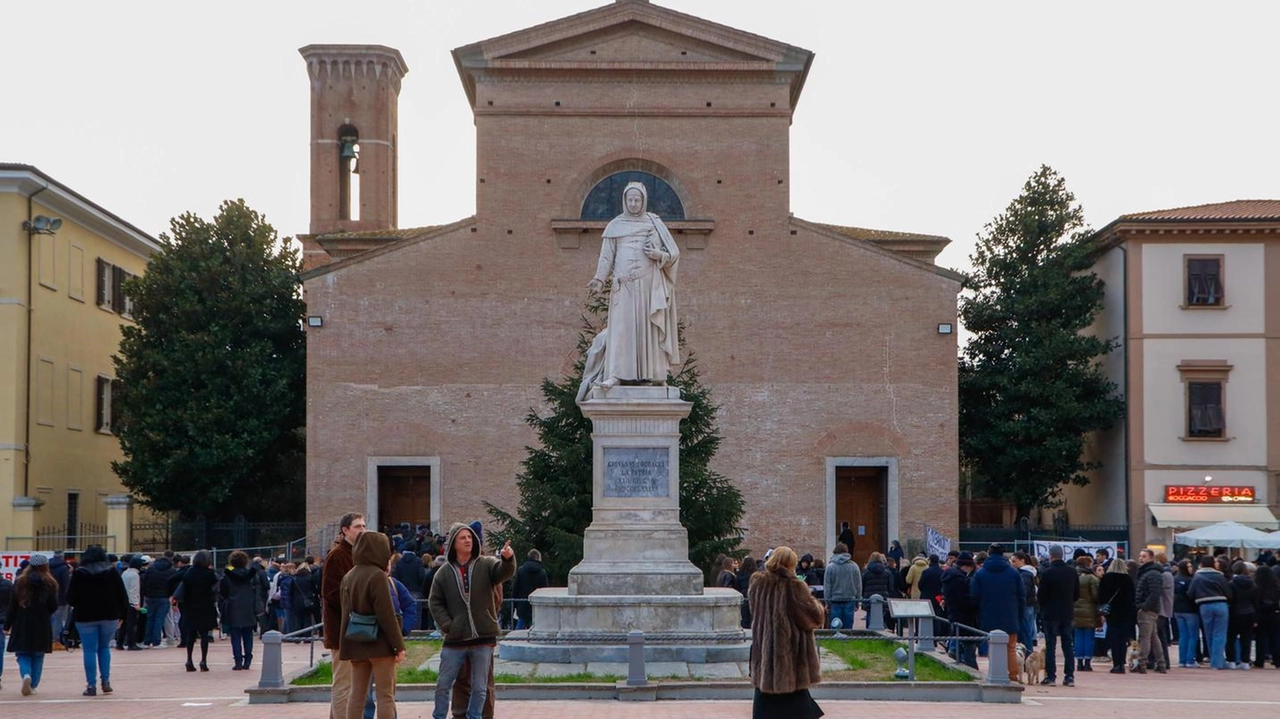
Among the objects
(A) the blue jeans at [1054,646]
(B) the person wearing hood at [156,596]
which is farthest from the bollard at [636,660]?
(B) the person wearing hood at [156,596]

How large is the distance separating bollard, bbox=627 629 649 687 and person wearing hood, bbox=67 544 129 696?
5308 millimetres

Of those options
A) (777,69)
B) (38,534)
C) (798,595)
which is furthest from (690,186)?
(798,595)

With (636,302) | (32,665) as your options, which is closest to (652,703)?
(636,302)

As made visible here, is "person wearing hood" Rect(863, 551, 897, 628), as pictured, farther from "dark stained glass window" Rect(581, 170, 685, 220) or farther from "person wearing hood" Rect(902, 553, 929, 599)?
"dark stained glass window" Rect(581, 170, 685, 220)

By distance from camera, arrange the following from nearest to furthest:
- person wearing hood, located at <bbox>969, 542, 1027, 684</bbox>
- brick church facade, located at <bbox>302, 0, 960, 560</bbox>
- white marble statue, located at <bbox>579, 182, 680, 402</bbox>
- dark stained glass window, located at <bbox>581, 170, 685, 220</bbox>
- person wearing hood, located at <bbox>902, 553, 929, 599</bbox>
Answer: person wearing hood, located at <bbox>969, 542, 1027, 684</bbox>
white marble statue, located at <bbox>579, 182, 680, 402</bbox>
person wearing hood, located at <bbox>902, 553, 929, 599</bbox>
brick church facade, located at <bbox>302, 0, 960, 560</bbox>
dark stained glass window, located at <bbox>581, 170, 685, 220</bbox>

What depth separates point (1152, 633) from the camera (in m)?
20.2

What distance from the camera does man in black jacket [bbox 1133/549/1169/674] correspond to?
2012 centimetres

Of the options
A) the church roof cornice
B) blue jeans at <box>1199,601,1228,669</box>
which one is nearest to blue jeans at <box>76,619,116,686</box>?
blue jeans at <box>1199,601,1228,669</box>

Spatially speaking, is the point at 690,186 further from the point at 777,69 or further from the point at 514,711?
the point at 514,711

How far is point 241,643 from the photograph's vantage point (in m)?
20.0

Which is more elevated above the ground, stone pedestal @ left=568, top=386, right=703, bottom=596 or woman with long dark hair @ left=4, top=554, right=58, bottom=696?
stone pedestal @ left=568, top=386, right=703, bottom=596

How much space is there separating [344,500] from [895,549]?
12.7m

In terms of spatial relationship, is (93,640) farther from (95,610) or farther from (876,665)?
(876,665)

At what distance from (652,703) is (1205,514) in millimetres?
28189
